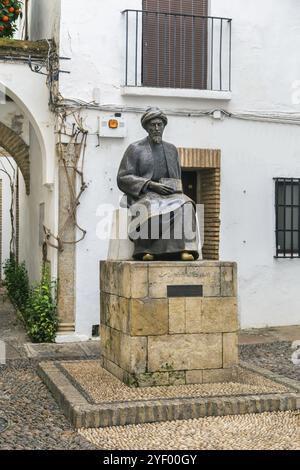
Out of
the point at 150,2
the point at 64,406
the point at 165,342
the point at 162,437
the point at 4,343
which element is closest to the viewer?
the point at 162,437

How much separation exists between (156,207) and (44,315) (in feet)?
11.5

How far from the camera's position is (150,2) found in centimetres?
999

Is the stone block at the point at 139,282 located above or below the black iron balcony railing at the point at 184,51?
below

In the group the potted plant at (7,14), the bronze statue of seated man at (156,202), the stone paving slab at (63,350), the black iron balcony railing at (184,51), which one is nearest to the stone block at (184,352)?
the bronze statue of seated man at (156,202)

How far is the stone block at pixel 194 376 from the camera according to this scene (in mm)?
6273

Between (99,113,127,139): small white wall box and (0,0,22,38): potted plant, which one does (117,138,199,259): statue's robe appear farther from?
(0,0,22,38): potted plant

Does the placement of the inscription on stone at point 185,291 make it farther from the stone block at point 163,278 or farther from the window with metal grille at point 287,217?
the window with metal grille at point 287,217

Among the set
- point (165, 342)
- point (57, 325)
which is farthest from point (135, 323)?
point (57, 325)

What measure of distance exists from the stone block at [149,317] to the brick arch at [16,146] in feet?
21.2

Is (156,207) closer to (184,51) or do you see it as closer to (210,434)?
(210,434)

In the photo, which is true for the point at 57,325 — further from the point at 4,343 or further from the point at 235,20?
the point at 235,20

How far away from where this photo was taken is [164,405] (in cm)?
551
